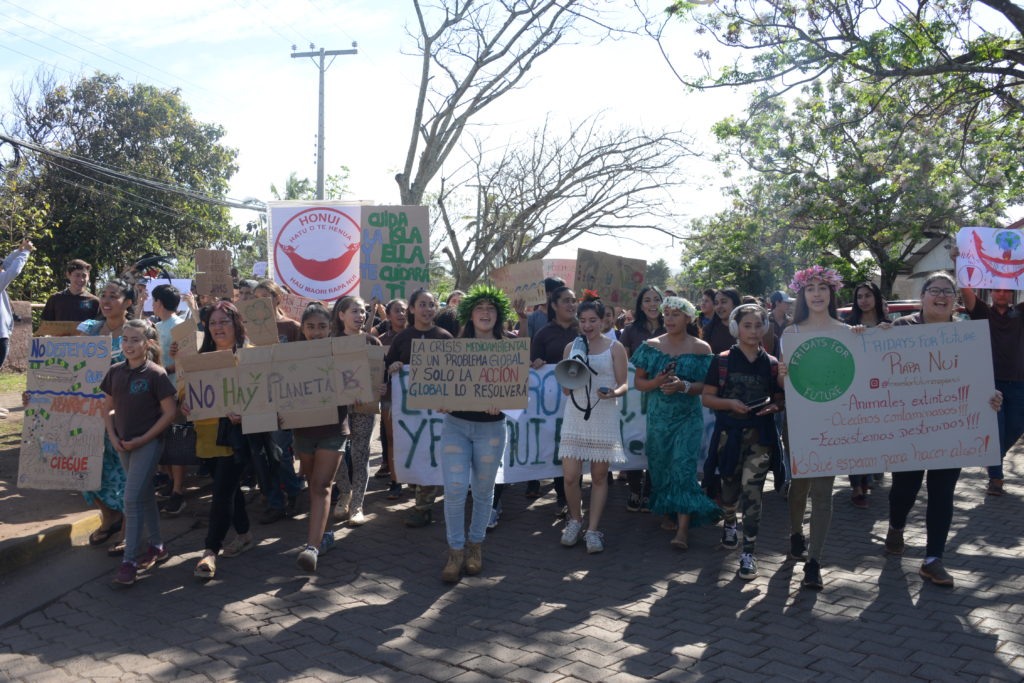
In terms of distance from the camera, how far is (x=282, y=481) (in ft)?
22.2

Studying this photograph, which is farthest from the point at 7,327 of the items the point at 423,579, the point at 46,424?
the point at 423,579

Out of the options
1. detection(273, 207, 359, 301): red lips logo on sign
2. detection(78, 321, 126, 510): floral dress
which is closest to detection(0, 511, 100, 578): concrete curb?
detection(78, 321, 126, 510): floral dress

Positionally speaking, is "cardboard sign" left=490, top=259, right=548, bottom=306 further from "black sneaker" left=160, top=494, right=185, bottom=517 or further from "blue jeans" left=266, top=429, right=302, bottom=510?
"black sneaker" left=160, top=494, right=185, bottom=517

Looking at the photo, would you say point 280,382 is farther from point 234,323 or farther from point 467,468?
point 467,468

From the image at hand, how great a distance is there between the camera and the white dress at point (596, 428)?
20.3ft

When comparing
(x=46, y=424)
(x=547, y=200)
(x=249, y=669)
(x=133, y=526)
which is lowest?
(x=249, y=669)

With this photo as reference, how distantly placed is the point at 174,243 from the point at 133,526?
28.6m

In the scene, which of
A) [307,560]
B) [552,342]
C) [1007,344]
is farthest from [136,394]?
[1007,344]

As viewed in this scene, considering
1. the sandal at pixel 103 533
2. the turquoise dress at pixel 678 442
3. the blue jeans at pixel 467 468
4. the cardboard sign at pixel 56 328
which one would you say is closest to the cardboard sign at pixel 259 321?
the blue jeans at pixel 467 468

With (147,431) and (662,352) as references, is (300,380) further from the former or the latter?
(662,352)

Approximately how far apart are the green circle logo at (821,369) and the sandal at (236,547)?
157 inches

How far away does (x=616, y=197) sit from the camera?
1599 centimetres

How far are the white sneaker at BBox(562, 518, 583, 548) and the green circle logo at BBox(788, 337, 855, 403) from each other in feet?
6.46

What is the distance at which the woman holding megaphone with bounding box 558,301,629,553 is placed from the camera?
618cm
